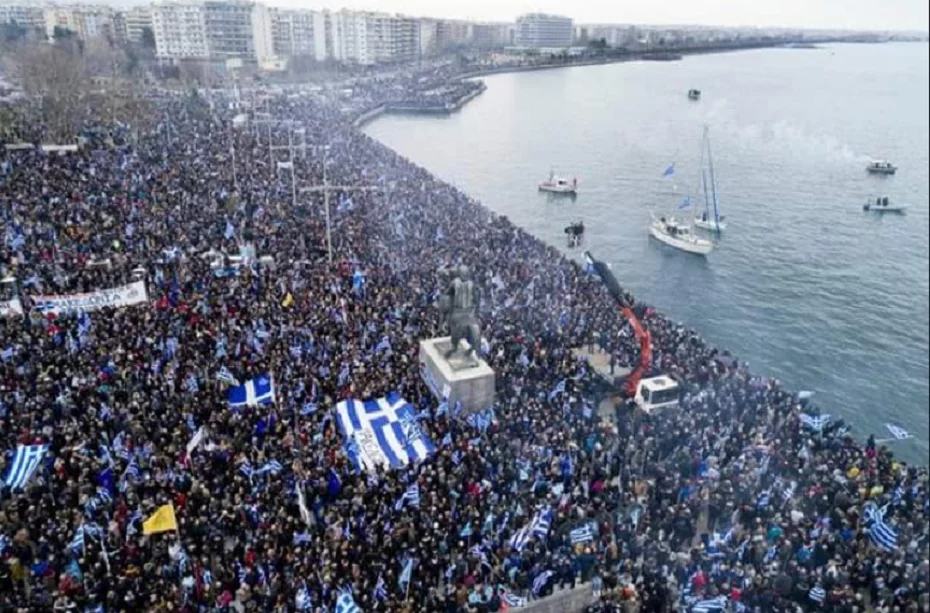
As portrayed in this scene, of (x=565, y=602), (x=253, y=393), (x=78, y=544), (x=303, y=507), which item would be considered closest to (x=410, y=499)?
(x=303, y=507)

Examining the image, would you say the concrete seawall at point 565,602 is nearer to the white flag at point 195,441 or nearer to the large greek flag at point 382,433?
the large greek flag at point 382,433

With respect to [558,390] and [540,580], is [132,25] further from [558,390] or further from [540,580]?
[540,580]

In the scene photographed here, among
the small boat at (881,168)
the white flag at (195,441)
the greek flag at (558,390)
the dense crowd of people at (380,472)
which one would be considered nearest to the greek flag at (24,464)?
the dense crowd of people at (380,472)

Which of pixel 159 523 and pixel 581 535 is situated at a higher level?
pixel 159 523

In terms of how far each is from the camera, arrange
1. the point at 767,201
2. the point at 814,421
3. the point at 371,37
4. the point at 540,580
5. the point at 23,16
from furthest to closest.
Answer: the point at 371,37 < the point at 767,201 < the point at 23,16 < the point at 814,421 < the point at 540,580

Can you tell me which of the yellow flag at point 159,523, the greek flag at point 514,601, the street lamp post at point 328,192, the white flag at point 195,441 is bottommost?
the greek flag at point 514,601

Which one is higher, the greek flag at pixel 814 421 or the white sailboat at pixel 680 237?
the greek flag at pixel 814 421

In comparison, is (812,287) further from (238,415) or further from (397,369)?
(238,415)
